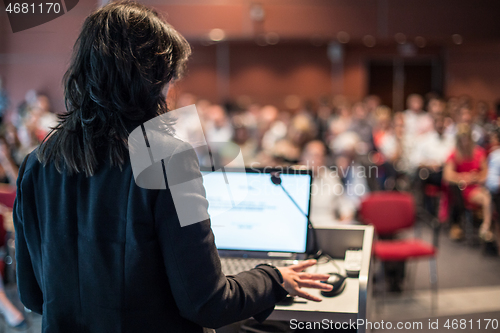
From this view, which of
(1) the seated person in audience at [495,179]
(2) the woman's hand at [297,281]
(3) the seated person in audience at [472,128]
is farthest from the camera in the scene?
(3) the seated person in audience at [472,128]

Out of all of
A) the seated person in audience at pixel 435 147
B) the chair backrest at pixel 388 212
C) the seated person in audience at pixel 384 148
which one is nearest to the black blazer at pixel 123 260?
the chair backrest at pixel 388 212

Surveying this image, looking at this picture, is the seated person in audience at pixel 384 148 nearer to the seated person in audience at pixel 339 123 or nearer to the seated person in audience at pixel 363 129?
the seated person in audience at pixel 363 129

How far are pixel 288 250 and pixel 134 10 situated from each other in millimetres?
965

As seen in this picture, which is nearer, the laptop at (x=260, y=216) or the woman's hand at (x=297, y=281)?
the woman's hand at (x=297, y=281)

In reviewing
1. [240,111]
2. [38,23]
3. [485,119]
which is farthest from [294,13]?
[38,23]

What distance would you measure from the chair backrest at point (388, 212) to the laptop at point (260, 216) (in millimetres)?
1852

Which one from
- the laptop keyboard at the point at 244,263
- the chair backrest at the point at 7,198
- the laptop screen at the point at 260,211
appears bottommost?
A: the laptop keyboard at the point at 244,263

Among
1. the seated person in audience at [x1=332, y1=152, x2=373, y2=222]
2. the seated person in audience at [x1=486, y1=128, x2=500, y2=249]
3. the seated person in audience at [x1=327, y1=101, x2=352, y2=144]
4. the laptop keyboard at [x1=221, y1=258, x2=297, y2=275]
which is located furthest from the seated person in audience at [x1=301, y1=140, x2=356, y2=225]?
the seated person in audience at [x1=327, y1=101, x2=352, y2=144]

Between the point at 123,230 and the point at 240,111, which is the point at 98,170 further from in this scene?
the point at 240,111

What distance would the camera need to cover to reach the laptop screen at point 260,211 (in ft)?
4.83

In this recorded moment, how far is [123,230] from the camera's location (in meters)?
0.83

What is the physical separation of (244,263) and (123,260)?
726mm

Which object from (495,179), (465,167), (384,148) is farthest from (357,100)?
(495,179)

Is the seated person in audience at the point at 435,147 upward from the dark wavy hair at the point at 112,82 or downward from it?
downward
